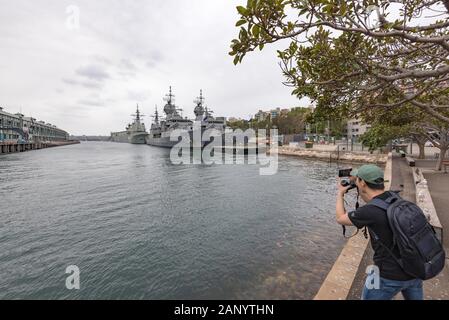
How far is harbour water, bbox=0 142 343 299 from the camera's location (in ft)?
19.2

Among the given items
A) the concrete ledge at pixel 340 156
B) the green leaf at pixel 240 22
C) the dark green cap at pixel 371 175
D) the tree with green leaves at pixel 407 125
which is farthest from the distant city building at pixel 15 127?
the dark green cap at pixel 371 175

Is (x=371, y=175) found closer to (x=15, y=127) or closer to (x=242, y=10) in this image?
(x=242, y=10)

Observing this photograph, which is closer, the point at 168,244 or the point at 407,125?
→ the point at 168,244

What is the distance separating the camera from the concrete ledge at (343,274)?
3.86 metres

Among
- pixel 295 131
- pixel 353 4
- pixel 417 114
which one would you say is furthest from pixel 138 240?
pixel 295 131

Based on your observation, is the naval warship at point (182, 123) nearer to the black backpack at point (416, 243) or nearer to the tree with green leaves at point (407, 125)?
the tree with green leaves at point (407, 125)

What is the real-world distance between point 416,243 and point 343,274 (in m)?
2.80

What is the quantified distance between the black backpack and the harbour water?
357 centimetres

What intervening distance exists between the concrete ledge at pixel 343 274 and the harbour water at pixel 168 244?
3.40ft

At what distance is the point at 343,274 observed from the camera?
444 centimetres

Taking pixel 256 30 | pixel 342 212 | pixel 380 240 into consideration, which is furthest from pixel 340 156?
pixel 380 240

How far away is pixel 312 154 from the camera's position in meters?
44.3

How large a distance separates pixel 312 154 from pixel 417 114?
36.8 metres
